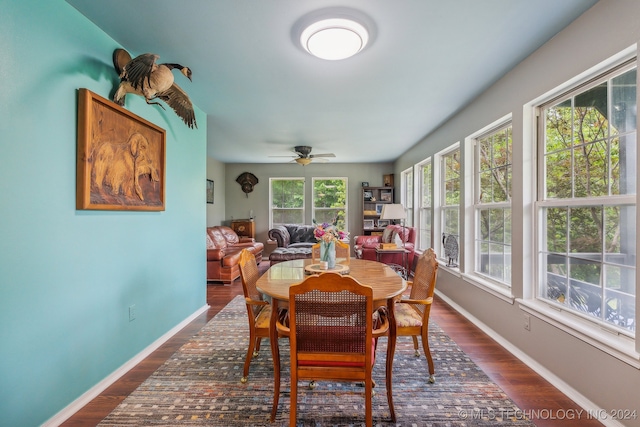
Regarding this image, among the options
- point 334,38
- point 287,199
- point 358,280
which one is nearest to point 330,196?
point 287,199

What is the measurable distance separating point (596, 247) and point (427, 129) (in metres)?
2.85

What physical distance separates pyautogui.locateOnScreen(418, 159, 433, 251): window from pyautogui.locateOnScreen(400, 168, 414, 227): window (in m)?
0.49

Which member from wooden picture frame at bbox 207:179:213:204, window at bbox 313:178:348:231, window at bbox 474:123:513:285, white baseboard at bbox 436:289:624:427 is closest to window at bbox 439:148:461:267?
window at bbox 474:123:513:285

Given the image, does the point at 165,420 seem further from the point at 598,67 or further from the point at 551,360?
the point at 598,67

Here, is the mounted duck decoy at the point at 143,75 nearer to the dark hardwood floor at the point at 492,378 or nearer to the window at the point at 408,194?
the dark hardwood floor at the point at 492,378

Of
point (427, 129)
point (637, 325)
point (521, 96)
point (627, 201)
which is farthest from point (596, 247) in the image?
point (427, 129)

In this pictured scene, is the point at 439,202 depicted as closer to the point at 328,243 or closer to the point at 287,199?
the point at 328,243

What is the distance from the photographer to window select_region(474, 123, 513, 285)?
8.91 feet

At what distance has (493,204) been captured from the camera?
288cm

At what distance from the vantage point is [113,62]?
2000 millimetres

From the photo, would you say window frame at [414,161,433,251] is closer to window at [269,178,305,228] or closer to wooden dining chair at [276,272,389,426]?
window at [269,178,305,228]

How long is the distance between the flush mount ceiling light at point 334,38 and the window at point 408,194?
164 inches

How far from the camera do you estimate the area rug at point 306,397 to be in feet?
5.35

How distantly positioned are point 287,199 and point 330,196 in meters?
1.16
